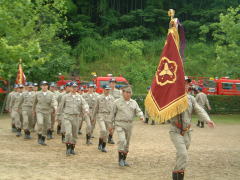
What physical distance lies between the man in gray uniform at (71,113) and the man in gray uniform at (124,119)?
72.3 inches

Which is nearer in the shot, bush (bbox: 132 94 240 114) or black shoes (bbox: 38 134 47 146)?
black shoes (bbox: 38 134 47 146)

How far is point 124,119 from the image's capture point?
1120 cm

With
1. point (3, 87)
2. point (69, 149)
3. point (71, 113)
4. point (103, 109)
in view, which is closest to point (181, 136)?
point (69, 149)

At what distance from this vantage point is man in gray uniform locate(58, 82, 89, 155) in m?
12.6

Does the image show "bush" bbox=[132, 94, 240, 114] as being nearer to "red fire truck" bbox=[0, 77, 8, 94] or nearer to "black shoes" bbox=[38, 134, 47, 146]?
"red fire truck" bbox=[0, 77, 8, 94]

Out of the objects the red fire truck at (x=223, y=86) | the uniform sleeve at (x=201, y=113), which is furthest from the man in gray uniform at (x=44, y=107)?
the red fire truck at (x=223, y=86)

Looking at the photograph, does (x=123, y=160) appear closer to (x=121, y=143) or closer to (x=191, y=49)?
(x=121, y=143)

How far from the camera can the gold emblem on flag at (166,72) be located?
848 cm

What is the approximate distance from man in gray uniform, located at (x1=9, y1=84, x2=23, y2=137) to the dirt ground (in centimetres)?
79

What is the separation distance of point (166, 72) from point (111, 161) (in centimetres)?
413

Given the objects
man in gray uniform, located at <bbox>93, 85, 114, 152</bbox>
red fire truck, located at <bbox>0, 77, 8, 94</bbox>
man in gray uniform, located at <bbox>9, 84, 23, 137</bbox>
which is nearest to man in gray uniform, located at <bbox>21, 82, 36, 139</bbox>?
man in gray uniform, located at <bbox>9, 84, 23, 137</bbox>

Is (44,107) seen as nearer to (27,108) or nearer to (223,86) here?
(27,108)

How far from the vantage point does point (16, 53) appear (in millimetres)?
22016

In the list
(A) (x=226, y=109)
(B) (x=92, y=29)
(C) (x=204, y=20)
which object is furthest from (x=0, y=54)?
(C) (x=204, y=20)
